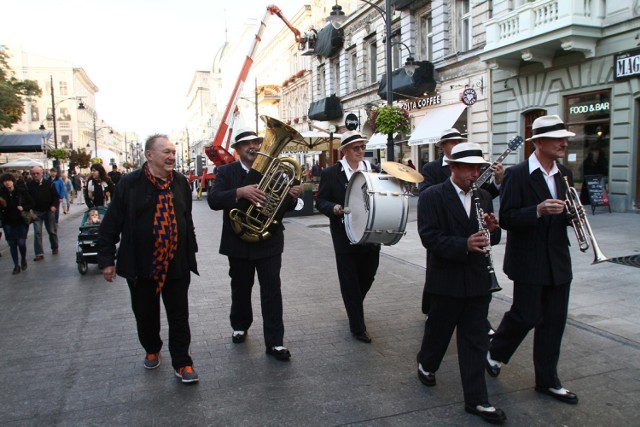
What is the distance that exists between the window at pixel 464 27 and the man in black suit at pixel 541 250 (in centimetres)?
1879

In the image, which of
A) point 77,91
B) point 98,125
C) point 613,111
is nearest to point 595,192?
point 613,111

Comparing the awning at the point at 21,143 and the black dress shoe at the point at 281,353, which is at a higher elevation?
the awning at the point at 21,143

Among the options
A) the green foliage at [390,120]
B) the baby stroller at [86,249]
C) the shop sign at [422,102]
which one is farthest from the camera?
the shop sign at [422,102]

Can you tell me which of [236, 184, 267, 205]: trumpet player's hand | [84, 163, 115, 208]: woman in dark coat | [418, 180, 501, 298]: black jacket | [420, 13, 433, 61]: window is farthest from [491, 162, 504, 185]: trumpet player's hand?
[420, 13, 433, 61]: window

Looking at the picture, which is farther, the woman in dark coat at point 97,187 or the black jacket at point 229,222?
the woman in dark coat at point 97,187

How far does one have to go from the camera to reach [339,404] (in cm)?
373

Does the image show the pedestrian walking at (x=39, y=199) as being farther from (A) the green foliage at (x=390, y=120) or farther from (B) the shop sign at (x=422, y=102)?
(B) the shop sign at (x=422, y=102)

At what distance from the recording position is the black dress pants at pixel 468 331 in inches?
138

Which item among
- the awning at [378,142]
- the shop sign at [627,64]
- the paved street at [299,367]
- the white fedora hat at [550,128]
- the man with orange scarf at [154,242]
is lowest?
the paved street at [299,367]

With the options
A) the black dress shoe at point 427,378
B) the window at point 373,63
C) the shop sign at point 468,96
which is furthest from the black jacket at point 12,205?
the window at point 373,63

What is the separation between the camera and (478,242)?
3.29 metres

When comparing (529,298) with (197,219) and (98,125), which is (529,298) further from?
(98,125)

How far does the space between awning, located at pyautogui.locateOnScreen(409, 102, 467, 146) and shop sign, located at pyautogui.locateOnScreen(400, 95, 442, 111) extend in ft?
Answer: 1.18

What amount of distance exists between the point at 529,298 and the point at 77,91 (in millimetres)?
96676
